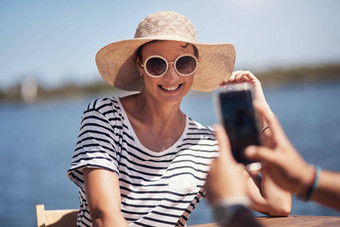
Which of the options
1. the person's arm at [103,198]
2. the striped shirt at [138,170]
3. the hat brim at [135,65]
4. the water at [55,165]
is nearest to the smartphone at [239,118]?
the person's arm at [103,198]

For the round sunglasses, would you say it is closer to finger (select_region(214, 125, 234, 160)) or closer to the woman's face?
the woman's face

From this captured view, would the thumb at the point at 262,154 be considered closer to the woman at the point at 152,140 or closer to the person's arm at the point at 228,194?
the person's arm at the point at 228,194

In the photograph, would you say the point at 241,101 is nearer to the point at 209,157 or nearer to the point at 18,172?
the point at 209,157

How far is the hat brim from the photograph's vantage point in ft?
8.23

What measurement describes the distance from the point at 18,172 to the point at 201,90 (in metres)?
11.1

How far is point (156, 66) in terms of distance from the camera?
90.2 inches

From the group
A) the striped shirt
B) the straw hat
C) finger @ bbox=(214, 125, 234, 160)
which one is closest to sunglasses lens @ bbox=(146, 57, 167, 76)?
the straw hat

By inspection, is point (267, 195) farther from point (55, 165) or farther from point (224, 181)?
point (55, 165)

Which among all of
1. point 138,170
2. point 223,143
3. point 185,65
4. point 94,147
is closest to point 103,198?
point 94,147

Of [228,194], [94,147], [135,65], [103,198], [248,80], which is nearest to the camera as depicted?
[228,194]

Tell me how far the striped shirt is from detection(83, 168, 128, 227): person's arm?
0.11 m

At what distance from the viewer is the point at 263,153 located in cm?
98

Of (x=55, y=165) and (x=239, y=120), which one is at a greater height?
(x=239, y=120)

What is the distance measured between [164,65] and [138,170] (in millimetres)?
609
